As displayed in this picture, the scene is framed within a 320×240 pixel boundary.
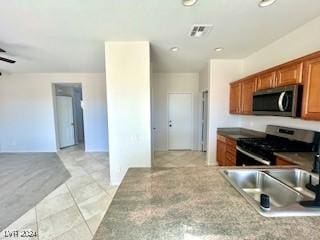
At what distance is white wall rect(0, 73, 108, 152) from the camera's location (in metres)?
6.03

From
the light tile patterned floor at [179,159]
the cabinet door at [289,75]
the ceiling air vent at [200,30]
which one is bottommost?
the light tile patterned floor at [179,159]

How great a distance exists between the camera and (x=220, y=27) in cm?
269

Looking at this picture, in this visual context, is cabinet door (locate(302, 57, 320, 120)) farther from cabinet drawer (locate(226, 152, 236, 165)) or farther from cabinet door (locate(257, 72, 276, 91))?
cabinet drawer (locate(226, 152, 236, 165))

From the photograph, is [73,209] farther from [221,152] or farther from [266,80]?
[266,80]

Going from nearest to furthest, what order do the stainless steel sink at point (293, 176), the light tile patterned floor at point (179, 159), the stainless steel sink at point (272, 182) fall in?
the stainless steel sink at point (272, 182), the stainless steel sink at point (293, 176), the light tile patterned floor at point (179, 159)

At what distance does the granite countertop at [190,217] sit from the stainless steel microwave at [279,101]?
158cm

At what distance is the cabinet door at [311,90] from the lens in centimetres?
199

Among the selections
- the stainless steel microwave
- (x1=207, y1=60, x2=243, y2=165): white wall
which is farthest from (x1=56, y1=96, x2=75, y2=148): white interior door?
the stainless steel microwave

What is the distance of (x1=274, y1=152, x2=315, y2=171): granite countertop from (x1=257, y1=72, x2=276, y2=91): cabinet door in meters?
1.11

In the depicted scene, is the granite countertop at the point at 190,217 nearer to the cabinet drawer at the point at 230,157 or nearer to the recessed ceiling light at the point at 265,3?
the recessed ceiling light at the point at 265,3

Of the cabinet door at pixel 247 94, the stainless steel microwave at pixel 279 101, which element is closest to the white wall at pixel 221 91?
the cabinet door at pixel 247 94

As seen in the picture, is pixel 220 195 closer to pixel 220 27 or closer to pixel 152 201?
pixel 152 201

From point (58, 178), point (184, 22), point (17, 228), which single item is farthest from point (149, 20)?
point (58, 178)

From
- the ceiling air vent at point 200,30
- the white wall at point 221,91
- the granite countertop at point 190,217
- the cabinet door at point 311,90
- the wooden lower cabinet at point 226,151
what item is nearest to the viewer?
the granite countertop at point 190,217
